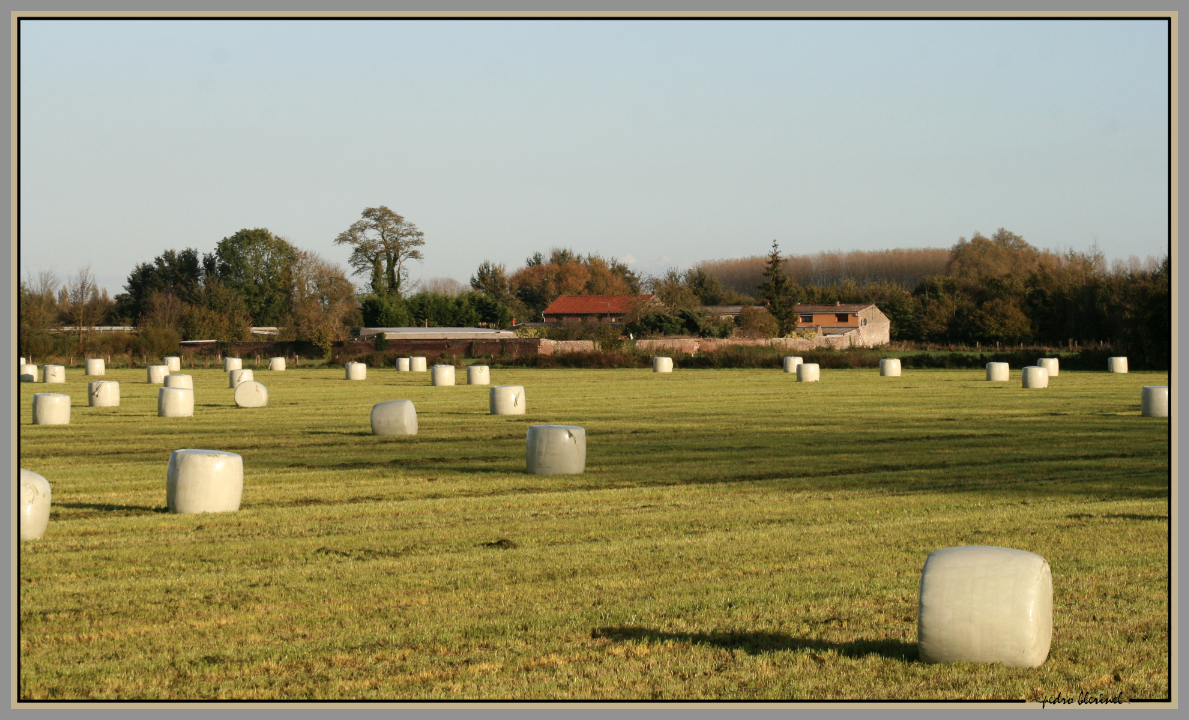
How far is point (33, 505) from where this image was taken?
37.9ft

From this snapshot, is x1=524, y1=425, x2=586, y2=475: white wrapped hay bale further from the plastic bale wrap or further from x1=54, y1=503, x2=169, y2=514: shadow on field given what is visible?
the plastic bale wrap

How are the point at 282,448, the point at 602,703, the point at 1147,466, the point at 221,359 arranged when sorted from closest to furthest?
1. the point at 602,703
2. the point at 1147,466
3. the point at 282,448
4. the point at 221,359

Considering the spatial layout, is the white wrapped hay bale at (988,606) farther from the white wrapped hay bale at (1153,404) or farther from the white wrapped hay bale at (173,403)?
the white wrapped hay bale at (173,403)

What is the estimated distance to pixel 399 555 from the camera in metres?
11.1

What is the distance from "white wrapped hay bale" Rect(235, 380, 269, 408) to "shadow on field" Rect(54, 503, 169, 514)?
64.7 feet

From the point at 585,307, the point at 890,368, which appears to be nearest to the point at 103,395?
the point at 890,368

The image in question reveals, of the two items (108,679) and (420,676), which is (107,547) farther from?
(420,676)

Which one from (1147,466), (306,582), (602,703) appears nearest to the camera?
(602,703)

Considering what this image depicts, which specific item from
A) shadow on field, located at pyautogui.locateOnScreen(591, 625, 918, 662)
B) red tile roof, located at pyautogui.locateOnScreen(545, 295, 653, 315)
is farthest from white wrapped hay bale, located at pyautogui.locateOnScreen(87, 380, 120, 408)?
red tile roof, located at pyautogui.locateOnScreen(545, 295, 653, 315)

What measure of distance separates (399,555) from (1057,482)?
9.29 metres

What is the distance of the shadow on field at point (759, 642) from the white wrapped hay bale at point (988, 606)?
430 mm

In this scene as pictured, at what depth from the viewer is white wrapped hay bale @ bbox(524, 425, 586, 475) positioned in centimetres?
1714

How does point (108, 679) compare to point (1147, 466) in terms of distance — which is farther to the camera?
point (1147, 466)

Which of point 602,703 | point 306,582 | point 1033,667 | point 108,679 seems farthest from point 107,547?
point 1033,667
